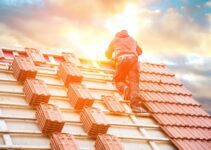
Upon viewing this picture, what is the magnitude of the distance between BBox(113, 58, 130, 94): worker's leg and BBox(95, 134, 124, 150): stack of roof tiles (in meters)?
2.60

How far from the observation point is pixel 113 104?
310 inches

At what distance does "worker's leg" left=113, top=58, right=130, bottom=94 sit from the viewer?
8703 millimetres

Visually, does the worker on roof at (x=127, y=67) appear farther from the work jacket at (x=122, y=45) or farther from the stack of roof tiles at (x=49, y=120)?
the stack of roof tiles at (x=49, y=120)

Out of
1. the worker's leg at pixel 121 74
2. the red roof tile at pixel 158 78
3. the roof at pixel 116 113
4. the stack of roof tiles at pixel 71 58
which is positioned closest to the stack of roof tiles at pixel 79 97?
the roof at pixel 116 113

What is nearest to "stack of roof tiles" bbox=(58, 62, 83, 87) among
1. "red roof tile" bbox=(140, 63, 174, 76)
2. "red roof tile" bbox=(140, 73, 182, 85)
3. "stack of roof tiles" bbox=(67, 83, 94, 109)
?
"stack of roof tiles" bbox=(67, 83, 94, 109)

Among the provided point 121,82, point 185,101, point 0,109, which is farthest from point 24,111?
point 185,101

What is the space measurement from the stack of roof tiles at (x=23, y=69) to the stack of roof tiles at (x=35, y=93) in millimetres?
393

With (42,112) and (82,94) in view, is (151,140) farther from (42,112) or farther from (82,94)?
(42,112)

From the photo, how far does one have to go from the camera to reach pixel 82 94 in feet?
23.9

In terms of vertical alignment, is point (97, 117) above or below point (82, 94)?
below

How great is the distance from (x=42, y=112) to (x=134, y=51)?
11.5 feet

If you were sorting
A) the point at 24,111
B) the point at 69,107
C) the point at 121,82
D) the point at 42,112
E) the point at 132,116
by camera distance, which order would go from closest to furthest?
the point at 42,112 < the point at 24,111 < the point at 69,107 < the point at 132,116 < the point at 121,82

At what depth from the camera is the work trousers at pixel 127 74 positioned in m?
8.63

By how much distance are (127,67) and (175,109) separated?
156cm
